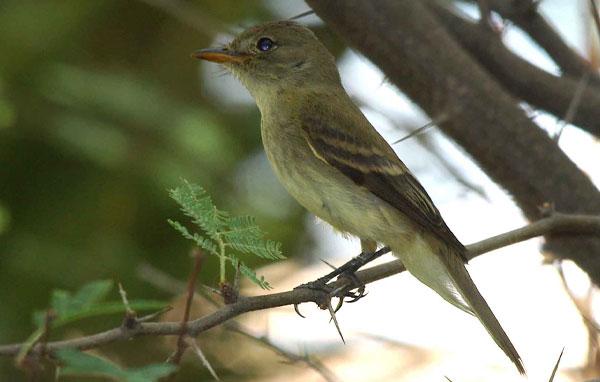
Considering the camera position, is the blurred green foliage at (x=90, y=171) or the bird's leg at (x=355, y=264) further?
the blurred green foliage at (x=90, y=171)

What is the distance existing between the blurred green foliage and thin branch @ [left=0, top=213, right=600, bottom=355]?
1769 mm

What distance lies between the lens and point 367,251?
4809 millimetres

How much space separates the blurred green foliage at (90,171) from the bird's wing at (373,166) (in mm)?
868

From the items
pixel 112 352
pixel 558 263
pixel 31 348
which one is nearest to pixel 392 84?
pixel 558 263

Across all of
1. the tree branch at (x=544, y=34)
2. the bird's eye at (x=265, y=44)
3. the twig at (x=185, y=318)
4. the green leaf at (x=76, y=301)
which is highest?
the tree branch at (x=544, y=34)

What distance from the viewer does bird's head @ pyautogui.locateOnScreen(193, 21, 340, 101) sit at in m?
5.38

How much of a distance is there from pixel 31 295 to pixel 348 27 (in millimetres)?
2145

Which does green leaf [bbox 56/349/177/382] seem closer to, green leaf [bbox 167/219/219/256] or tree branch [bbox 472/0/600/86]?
green leaf [bbox 167/219/219/256]

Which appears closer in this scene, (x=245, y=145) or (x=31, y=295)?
(x=31, y=295)

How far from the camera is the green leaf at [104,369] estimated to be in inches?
82.5

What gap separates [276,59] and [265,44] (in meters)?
0.10

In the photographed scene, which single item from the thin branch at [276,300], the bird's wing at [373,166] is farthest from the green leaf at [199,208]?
the bird's wing at [373,166]

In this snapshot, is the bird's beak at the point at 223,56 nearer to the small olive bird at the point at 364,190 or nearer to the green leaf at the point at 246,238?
the small olive bird at the point at 364,190

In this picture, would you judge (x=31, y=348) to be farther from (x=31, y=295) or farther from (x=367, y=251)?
(x=31, y=295)
